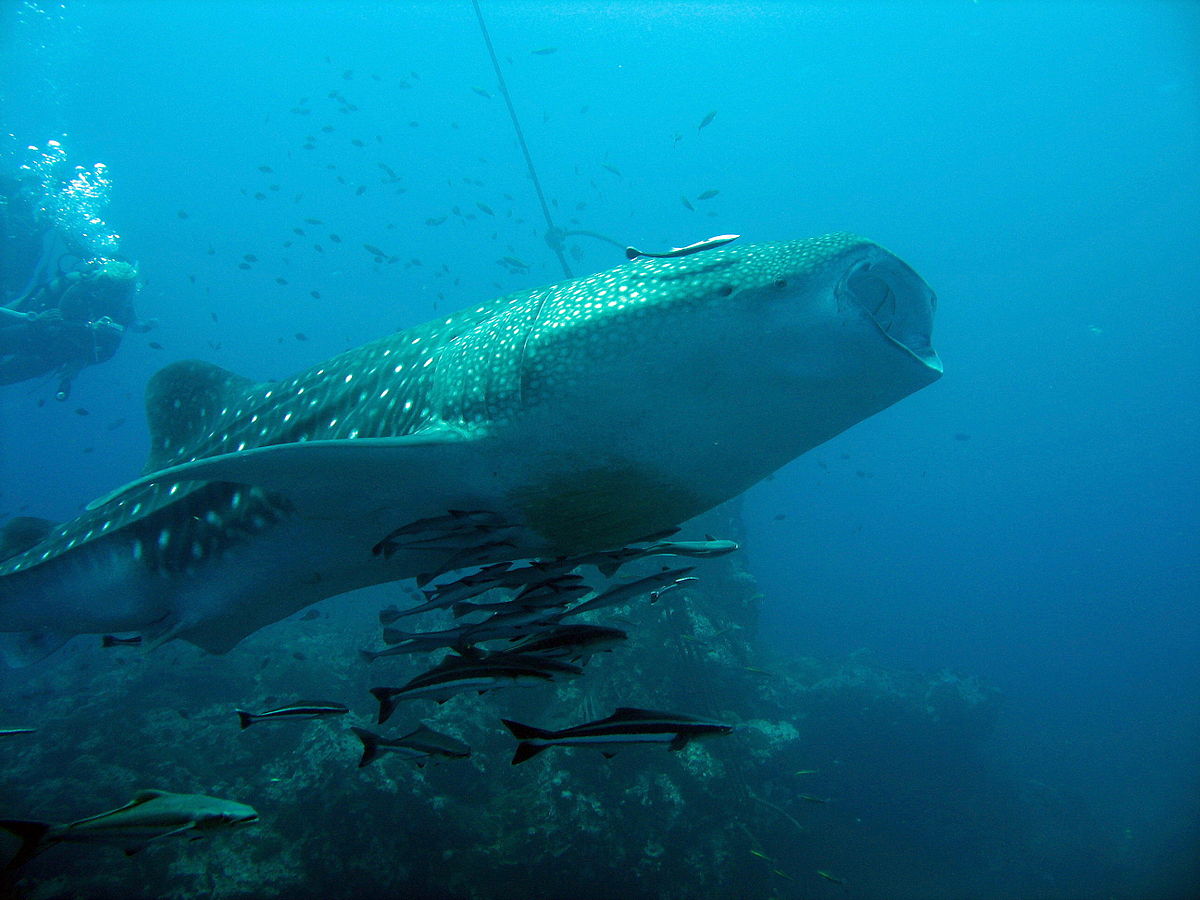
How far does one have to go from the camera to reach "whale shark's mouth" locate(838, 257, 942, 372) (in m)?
2.30

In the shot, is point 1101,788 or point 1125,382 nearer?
point 1101,788

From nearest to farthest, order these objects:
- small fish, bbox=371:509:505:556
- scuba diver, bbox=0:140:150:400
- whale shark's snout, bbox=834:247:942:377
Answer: whale shark's snout, bbox=834:247:942:377 → small fish, bbox=371:509:505:556 → scuba diver, bbox=0:140:150:400

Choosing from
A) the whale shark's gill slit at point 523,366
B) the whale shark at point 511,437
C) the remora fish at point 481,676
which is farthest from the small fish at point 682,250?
the remora fish at point 481,676

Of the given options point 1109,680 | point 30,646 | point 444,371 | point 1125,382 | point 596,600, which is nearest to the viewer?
point 444,371

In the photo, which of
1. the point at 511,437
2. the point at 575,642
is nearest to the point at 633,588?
the point at 575,642

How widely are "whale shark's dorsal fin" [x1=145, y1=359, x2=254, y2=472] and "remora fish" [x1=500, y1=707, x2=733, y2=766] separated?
342 centimetres

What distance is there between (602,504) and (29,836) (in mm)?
2787

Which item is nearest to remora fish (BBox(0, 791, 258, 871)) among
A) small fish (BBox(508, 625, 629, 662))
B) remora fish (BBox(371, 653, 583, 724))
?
remora fish (BBox(371, 653, 583, 724))

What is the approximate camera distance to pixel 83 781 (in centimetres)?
793

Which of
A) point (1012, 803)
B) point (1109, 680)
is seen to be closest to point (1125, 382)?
point (1109, 680)

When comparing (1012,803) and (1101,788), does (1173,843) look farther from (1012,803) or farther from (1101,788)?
(1012,803)

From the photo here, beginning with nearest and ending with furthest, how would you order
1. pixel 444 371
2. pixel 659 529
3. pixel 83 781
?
pixel 444 371, pixel 659 529, pixel 83 781

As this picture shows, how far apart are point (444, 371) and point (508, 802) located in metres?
7.76

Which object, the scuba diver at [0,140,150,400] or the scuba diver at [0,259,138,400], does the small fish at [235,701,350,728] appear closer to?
the scuba diver at [0,140,150,400]
